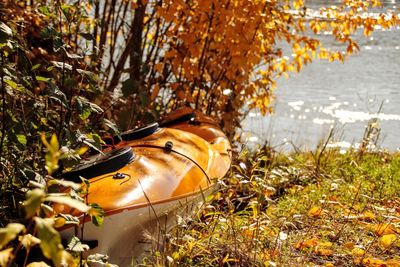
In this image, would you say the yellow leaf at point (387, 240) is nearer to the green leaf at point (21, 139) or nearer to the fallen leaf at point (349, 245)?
the fallen leaf at point (349, 245)

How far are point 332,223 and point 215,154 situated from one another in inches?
36.1

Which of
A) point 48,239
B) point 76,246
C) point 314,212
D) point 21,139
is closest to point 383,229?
point 314,212

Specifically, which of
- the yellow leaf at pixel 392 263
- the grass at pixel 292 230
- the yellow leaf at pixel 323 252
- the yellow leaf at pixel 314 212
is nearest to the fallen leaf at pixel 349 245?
the grass at pixel 292 230

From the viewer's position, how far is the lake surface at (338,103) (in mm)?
8977

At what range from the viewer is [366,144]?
6.43 meters

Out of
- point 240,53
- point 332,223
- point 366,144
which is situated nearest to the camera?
point 332,223

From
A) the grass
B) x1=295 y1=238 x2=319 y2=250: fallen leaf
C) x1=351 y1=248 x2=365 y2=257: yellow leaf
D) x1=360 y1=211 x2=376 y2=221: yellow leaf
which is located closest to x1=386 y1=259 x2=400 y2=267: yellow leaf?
the grass

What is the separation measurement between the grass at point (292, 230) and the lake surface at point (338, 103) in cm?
236

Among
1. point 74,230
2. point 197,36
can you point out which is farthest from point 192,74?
point 74,230

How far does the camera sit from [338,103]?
11.0m

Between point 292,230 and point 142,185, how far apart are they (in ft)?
2.94

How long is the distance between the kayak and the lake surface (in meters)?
3.05

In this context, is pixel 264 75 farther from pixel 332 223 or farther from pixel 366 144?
pixel 332 223

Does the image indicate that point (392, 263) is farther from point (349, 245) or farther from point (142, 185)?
point (142, 185)
